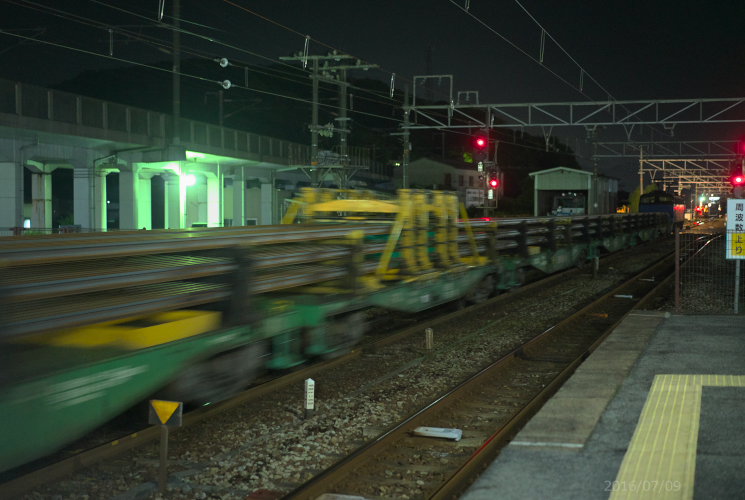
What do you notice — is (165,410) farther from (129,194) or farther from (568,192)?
(568,192)

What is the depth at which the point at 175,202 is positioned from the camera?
108 ft

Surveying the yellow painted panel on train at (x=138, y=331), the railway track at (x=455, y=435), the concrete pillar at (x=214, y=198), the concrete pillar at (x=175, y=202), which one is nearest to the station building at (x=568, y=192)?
the concrete pillar at (x=214, y=198)

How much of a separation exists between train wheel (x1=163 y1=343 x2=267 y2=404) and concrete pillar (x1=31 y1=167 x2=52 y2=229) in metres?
30.6

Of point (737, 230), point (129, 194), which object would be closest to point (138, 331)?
point (737, 230)

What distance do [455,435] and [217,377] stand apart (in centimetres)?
223

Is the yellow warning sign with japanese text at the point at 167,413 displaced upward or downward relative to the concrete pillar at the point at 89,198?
downward

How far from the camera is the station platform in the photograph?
5262mm

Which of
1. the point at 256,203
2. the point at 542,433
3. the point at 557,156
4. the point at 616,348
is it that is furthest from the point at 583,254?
the point at 557,156

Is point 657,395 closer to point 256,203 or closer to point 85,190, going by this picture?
point 85,190

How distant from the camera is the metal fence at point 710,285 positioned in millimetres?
14906

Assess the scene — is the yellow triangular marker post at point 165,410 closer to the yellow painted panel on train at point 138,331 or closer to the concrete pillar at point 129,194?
the yellow painted panel on train at point 138,331

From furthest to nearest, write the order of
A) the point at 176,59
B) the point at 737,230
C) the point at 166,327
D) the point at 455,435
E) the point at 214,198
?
1. the point at 214,198
2. the point at 176,59
3. the point at 737,230
4. the point at 455,435
5. the point at 166,327

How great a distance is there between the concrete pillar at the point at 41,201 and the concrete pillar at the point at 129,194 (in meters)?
3.50

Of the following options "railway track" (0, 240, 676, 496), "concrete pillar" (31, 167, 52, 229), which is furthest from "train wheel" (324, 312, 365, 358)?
"concrete pillar" (31, 167, 52, 229)
